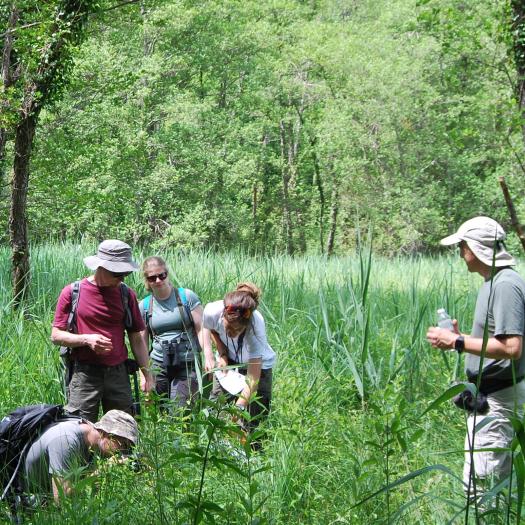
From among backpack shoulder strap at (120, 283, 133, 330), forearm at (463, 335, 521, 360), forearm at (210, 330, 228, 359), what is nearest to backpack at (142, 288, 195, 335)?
forearm at (210, 330, 228, 359)

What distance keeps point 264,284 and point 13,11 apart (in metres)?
3.72

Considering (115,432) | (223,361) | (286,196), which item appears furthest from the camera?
(286,196)

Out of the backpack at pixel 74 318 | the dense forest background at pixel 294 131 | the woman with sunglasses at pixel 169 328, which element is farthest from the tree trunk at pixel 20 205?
the dense forest background at pixel 294 131

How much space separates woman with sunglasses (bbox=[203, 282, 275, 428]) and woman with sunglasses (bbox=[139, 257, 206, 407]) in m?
0.33

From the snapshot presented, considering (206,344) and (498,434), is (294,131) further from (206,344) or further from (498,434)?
(498,434)

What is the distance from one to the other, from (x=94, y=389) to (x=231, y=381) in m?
0.74

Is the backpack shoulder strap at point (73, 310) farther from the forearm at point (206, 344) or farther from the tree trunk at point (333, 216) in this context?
the tree trunk at point (333, 216)

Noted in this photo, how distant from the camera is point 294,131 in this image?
33.6 m

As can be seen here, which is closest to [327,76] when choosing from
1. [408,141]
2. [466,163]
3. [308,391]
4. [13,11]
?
[408,141]

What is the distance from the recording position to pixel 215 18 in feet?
89.6

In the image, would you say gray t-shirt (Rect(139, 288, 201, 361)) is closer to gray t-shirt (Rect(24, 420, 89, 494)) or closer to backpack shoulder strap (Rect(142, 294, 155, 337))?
backpack shoulder strap (Rect(142, 294, 155, 337))

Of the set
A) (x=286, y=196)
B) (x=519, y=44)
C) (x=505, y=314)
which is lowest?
(x=286, y=196)

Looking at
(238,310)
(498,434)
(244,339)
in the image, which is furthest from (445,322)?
(244,339)

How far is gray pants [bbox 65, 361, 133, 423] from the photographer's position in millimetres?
4387
